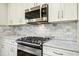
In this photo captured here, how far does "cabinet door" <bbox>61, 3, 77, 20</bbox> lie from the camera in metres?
1.30

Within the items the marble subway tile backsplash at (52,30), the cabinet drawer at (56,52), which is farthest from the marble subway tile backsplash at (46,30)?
the cabinet drawer at (56,52)

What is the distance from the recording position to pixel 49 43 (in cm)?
135

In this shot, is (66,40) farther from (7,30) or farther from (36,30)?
(7,30)

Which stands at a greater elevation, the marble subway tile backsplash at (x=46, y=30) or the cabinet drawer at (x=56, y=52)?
the marble subway tile backsplash at (x=46, y=30)

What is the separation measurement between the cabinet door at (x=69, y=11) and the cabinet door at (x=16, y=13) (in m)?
0.46

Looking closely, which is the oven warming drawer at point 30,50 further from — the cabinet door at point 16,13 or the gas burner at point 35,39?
the cabinet door at point 16,13

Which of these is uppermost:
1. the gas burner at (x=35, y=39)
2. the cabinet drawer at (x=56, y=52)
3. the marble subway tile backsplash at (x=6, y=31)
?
the marble subway tile backsplash at (x=6, y=31)

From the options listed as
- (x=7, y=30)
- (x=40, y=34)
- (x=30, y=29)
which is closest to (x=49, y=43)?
(x=40, y=34)

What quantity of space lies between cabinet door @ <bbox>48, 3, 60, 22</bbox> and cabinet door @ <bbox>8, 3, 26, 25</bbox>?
0.31 meters

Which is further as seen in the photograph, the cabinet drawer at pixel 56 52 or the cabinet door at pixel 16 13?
the cabinet door at pixel 16 13

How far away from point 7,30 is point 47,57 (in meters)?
0.56

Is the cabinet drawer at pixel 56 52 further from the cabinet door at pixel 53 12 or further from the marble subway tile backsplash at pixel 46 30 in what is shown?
the cabinet door at pixel 53 12

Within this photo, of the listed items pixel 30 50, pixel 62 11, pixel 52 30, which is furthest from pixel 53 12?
pixel 30 50

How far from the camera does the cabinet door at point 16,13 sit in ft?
4.60
